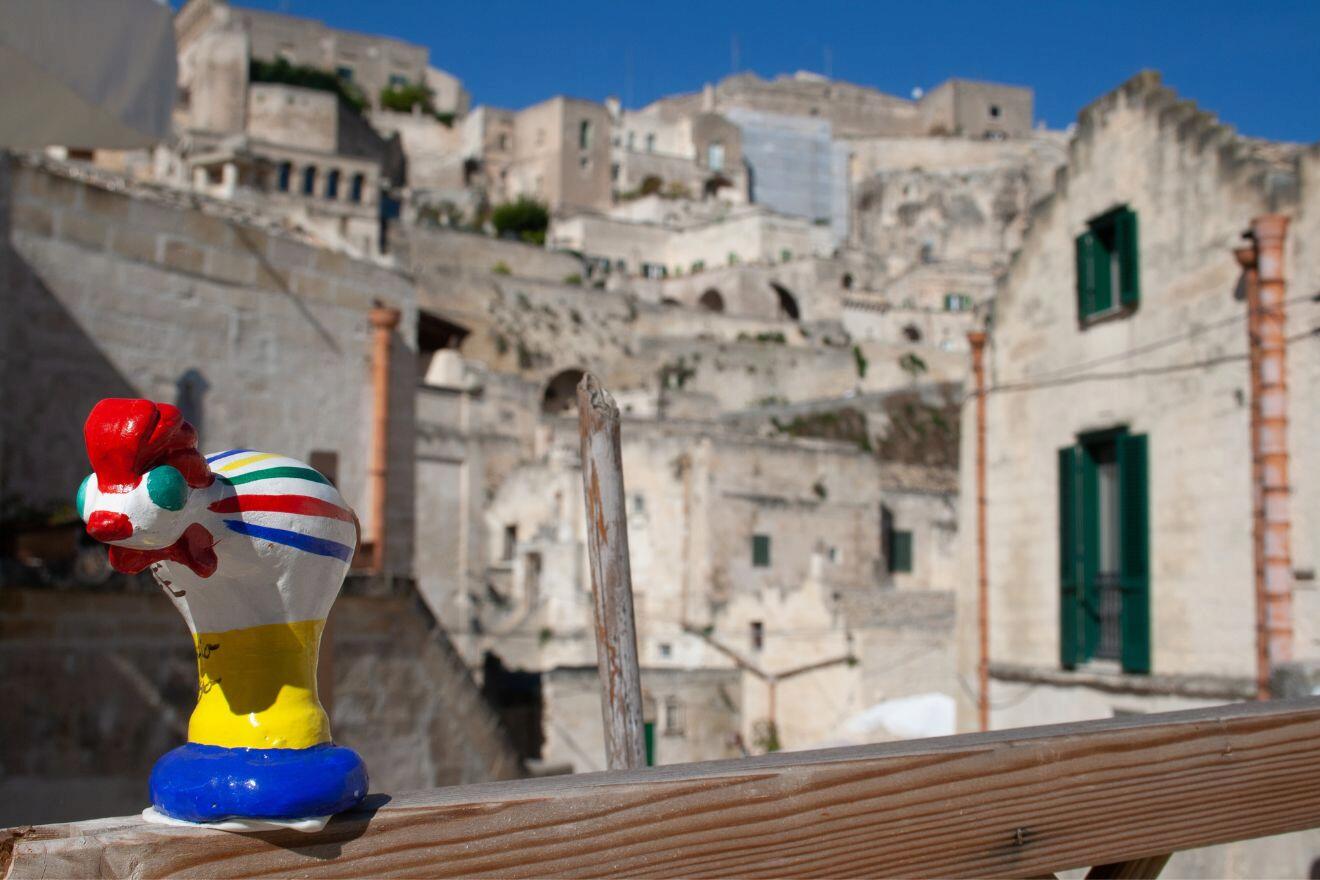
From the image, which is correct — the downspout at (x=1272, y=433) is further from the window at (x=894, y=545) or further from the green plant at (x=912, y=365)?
the green plant at (x=912, y=365)

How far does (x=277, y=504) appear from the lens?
1664 millimetres

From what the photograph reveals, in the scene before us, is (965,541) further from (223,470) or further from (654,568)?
(654,568)

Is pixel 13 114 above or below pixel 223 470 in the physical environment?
above

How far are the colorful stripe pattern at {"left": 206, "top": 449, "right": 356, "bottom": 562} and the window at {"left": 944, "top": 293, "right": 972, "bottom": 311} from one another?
62.0 m

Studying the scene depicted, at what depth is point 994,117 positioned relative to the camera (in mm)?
92250

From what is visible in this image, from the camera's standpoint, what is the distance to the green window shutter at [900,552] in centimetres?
3453

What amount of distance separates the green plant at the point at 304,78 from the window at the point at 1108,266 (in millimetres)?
62518

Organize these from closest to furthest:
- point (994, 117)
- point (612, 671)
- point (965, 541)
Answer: point (612, 671), point (965, 541), point (994, 117)

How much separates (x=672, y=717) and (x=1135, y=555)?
47.9ft

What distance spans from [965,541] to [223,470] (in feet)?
39.6

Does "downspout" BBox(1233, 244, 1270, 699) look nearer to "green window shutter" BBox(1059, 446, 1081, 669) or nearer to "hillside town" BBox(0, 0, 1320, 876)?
"hillside town" BBox(0, 0, 1320, 876)

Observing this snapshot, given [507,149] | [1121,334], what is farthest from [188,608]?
[507,149]

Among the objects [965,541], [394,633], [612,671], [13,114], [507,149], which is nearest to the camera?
[612,671]

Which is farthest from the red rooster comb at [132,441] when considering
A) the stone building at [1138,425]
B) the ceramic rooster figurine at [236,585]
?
the stone building at [1138,425]
